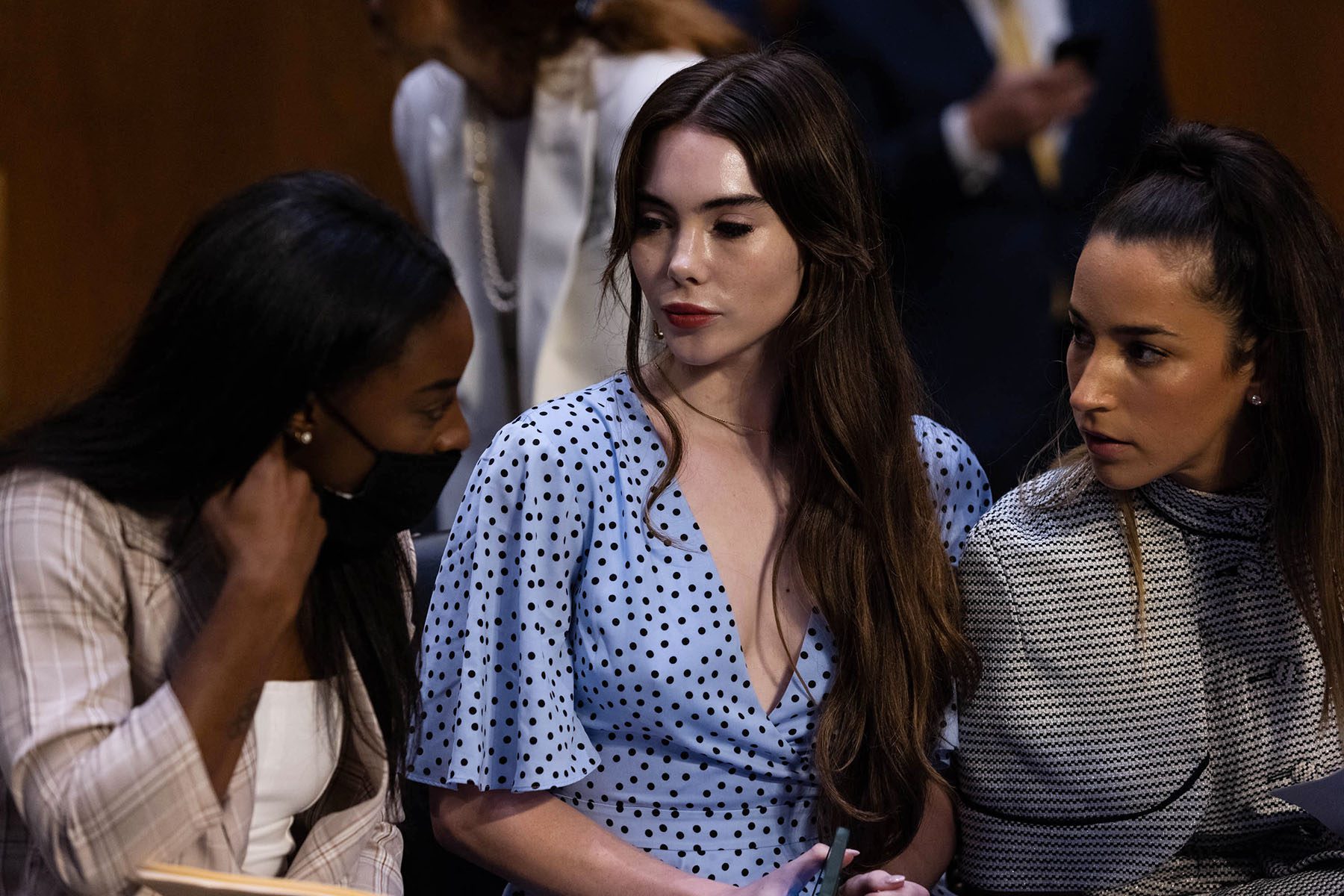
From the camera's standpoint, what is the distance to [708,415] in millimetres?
1991

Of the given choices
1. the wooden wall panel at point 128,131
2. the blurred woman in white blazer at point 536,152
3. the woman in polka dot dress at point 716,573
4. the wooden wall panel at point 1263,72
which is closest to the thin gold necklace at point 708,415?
the woman in polka dot dress at point 716,573

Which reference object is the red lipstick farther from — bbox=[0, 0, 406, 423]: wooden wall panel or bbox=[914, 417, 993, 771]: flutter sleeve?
bbox=[0, 0, 406, 423]: wooden wall panel

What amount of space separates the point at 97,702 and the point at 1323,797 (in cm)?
117

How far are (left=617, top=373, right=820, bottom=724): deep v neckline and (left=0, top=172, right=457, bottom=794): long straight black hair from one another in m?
0.44

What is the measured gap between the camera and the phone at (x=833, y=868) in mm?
1535

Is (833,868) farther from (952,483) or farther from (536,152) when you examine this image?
(536,152)

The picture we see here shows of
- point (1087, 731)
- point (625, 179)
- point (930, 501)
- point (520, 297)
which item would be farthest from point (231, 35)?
point (1087, 731)

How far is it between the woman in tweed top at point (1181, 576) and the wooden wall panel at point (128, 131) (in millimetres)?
2531

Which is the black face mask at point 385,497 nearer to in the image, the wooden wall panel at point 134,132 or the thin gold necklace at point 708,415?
the thin gold necklace at point 708,415

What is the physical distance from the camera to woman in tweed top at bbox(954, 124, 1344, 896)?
1792mm

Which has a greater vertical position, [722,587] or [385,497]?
[385,497]

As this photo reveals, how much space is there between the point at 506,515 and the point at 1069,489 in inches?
25.8

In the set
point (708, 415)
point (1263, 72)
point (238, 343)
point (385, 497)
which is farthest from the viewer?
point (1263, 72)

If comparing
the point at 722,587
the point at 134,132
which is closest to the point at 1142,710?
the point at 722,587
